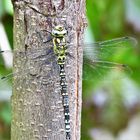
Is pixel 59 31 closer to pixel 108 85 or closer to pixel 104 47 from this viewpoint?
pixel 104 47

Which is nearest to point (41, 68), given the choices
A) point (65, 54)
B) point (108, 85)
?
point (65, 54)

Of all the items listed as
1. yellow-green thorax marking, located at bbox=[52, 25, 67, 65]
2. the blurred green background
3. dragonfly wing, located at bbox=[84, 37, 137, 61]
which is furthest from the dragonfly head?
the blurred green background

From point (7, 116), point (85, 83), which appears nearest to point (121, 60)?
point (85, 83)

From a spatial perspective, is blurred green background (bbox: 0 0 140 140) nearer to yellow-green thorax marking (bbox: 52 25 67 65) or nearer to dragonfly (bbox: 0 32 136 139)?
dragonfly (bbox: 0 32 136 139)

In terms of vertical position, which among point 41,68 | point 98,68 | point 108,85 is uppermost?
point 41,68

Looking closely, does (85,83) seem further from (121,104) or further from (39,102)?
(39,102)
